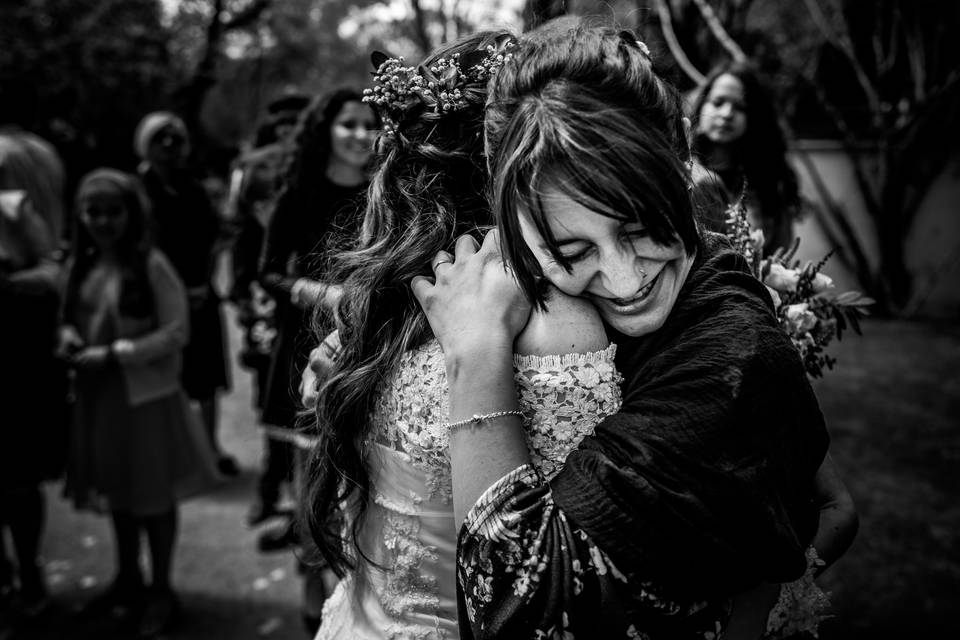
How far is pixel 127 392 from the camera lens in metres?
3.72

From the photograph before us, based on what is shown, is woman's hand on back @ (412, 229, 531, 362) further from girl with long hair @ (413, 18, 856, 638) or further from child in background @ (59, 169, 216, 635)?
child in background @ (59, 169, 216, 635)

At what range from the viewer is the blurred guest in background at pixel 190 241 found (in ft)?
17.1

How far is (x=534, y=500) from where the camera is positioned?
1180 mm

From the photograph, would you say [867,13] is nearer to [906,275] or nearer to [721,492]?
[906,275]

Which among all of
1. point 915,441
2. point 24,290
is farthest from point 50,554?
point 915,441

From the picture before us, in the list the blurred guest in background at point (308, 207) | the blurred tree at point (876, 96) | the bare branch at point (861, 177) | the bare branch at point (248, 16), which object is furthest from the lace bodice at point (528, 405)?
the bare branch at point (248, 16)

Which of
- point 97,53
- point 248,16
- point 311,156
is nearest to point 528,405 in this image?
point 311,156

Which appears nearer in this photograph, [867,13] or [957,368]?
[957,368]

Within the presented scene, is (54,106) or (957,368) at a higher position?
(54,106)

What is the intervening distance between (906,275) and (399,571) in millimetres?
11109

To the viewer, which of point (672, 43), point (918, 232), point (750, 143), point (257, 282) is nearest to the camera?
point (750, 143)

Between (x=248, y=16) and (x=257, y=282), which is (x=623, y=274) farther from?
(x=248, y=16)

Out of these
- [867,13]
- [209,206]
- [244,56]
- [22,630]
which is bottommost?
[22,630]

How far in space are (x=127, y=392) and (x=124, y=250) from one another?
726mm
